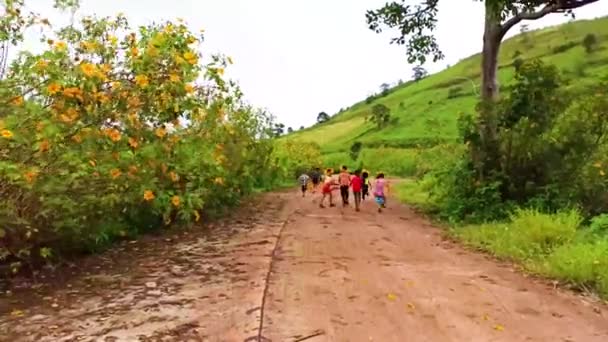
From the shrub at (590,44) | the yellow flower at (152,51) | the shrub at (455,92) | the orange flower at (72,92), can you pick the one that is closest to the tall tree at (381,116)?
the shrub at (455,92)

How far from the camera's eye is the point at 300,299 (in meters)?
7.33

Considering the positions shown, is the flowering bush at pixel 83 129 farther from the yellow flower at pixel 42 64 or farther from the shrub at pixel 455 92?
the shrub at pixel 455 92

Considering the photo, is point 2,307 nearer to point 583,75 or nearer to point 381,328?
point 381,328

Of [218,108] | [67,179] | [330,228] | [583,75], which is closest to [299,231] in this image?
[330,228]

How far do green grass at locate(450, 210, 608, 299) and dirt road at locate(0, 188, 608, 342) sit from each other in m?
0.40

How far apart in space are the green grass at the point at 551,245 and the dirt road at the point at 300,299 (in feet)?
1.30

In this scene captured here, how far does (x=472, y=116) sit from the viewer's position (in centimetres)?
1560

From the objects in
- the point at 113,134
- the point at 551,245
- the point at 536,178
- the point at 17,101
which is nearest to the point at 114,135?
the point at 113,134

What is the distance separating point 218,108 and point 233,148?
6.60m

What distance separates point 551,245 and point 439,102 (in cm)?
6900

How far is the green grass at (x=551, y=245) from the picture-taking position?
8.21 meters

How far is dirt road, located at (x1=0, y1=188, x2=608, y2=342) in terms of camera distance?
619cm

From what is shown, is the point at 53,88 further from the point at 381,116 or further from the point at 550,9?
the point at 381,116

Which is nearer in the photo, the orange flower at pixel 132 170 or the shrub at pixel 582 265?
the shrub at pixel 582 265
